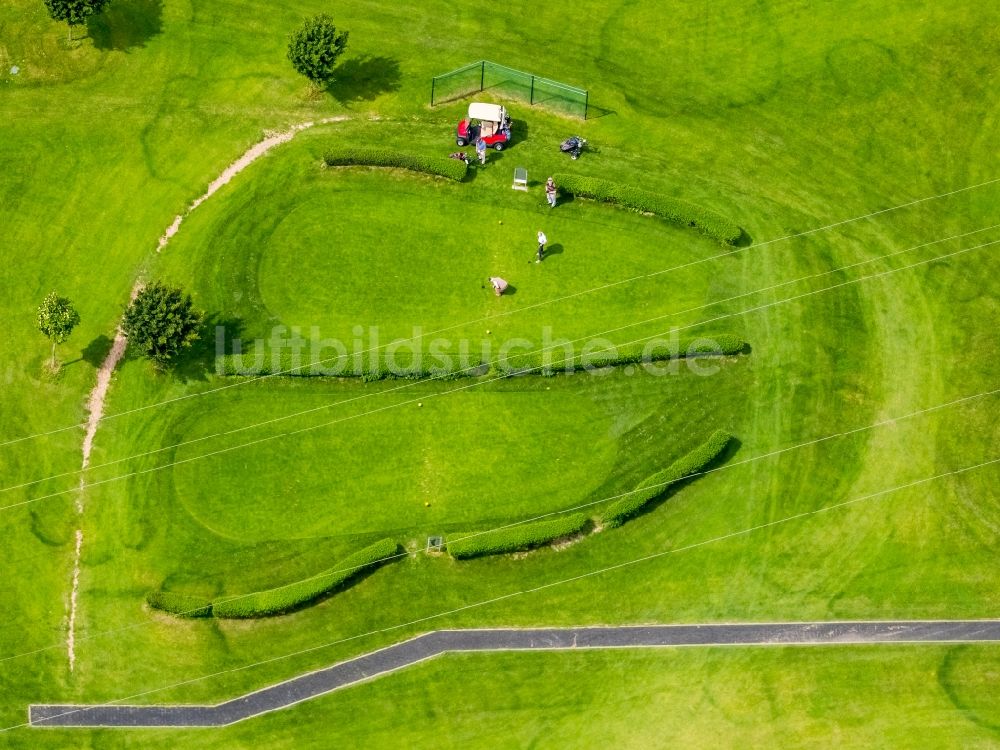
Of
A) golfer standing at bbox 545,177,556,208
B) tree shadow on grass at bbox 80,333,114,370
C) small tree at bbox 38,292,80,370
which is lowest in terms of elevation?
tree shadow on grass at bbox 80,333,114,370

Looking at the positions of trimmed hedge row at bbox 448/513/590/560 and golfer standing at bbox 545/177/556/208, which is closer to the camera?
trimmed hedge row at bbox 448/513/590/560

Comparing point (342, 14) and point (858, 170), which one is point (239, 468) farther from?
point (858, 170)

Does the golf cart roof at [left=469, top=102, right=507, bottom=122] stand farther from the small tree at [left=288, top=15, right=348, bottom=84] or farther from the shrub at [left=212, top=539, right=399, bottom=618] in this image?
the shrub at [left=212, top=539, right=399, bottom=618]

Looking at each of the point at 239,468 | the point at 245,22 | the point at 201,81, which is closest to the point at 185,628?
the point at 239,468

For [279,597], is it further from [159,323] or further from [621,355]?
[621,355]

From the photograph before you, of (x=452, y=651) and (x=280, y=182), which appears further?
(x=280, y=182)

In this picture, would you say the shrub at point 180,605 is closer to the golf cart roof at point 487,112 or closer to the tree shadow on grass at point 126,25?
the golf cart roof at point 487,112

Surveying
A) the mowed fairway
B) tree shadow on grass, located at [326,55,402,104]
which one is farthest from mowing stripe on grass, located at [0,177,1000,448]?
tree shadow on grass, located at [326,55,402,104]
